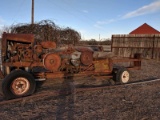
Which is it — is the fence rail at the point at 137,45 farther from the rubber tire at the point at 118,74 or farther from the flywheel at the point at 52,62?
the flywheel at the point at 52,62

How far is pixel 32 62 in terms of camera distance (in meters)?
7.02

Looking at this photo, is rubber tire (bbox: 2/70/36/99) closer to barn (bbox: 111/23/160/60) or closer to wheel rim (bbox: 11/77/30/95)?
wheel rim (bbox: 11/77/30/95)

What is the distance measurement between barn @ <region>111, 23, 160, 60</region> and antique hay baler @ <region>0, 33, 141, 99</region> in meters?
12.5

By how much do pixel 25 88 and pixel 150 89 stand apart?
13.4ft

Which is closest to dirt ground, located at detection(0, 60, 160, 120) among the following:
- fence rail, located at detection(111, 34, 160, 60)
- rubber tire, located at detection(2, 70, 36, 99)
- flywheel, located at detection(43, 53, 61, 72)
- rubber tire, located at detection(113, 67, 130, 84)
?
rubber tire, located at detection(2, 70, 36, 99)

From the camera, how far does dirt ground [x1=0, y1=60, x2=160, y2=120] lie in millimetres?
4730

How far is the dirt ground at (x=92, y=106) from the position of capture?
4.73m

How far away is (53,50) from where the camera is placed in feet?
24.6

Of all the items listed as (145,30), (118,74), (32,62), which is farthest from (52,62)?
(145,30)

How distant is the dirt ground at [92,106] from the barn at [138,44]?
499 inches

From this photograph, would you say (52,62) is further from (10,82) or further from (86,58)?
(10,82)

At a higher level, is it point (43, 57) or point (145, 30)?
point (145, 30)

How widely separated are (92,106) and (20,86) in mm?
2257

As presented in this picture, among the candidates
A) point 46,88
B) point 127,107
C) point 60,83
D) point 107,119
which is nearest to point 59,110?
point 107,119
